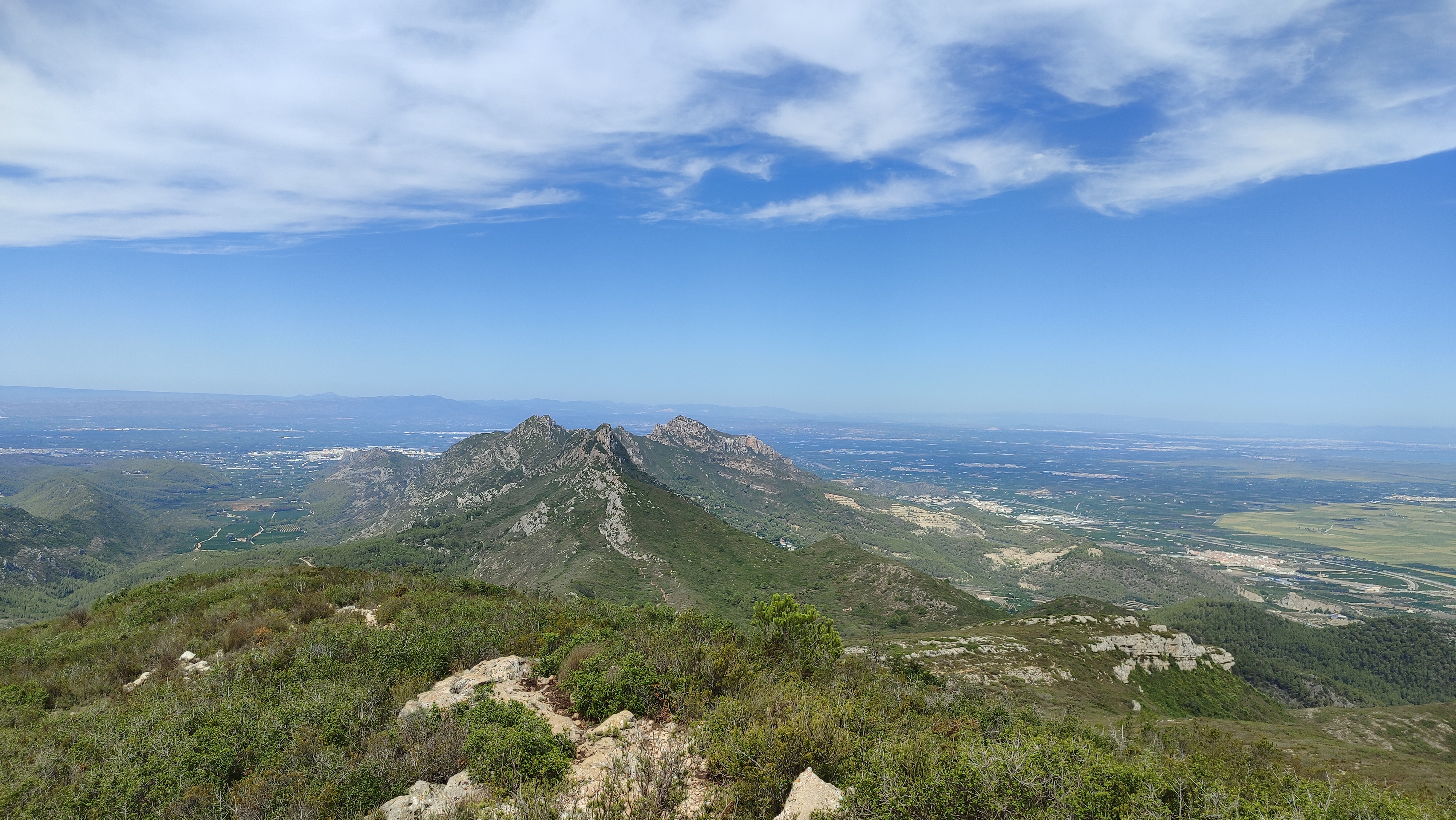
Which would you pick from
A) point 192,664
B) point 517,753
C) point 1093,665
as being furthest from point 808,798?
point 1093,665

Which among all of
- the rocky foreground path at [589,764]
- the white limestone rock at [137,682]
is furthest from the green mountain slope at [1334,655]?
the white limestone rock at [137,682]

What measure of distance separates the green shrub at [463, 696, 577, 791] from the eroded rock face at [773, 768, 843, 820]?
20.2 feet

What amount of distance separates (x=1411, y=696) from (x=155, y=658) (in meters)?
233

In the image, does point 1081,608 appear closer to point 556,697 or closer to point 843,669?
point 843,669

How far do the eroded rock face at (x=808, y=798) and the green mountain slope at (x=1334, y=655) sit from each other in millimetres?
150446

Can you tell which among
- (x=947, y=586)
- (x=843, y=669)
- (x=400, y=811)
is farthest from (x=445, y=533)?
(x=400, y=811)

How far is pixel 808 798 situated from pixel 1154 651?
344ft

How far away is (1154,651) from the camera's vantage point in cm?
8681

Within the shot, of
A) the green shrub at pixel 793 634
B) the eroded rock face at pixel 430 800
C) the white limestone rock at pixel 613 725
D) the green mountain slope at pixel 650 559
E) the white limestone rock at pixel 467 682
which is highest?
the eroded rock face at pixel 430 800

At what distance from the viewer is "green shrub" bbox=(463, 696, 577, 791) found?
14289 mm

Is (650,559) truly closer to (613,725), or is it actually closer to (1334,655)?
(613,725)

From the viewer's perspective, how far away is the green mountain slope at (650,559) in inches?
4801

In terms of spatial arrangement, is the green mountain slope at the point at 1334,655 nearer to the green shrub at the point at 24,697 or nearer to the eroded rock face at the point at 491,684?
the eroded rock face at the point at 491,684

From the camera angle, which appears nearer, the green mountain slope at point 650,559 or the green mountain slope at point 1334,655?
the green mountain slope at point 1334,655
